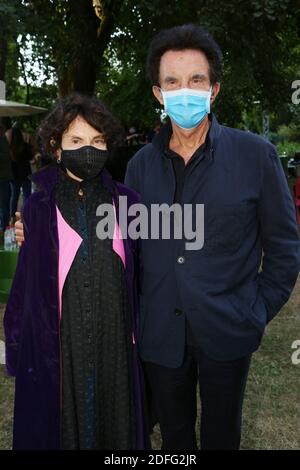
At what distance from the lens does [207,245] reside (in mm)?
1817

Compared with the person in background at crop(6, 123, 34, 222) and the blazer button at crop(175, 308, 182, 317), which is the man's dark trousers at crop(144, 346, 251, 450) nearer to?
the blazer button at crop(175, 308, 182, 317)

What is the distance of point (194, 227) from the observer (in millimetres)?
1809

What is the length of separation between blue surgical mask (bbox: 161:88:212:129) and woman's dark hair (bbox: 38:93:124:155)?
0.73 feet

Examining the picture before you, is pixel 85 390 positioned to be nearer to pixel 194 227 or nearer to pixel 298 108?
pixel 194 227

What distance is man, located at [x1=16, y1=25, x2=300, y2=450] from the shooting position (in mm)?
1805

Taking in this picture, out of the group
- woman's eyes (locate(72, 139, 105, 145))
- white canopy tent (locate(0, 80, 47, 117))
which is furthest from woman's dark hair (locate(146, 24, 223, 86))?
white canopy tent (locate(0, 80, 47, 117))

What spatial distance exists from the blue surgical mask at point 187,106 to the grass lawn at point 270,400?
1.91m

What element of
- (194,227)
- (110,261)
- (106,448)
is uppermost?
(194,227)

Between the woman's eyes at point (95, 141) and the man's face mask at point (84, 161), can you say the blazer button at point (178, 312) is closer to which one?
the man's face mask at point (84, 161)

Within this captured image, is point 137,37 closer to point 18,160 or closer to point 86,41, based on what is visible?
point 86,41

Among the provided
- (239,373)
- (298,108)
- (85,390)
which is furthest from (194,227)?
(298,108)

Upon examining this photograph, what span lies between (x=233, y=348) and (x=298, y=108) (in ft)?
62.5

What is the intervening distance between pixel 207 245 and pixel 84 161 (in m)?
0.52

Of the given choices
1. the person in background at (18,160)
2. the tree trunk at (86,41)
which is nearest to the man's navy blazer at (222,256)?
the person in background at (18,160)
